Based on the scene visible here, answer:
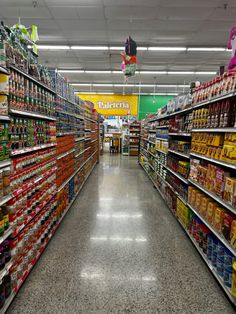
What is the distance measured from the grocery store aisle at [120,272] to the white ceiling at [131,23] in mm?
5472

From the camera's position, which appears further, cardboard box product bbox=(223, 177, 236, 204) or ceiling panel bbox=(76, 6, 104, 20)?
ceiling panel bbox=(76, 6, 104, 20)

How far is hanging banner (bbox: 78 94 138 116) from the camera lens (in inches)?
687

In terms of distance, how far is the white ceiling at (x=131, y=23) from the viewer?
6.19 metres

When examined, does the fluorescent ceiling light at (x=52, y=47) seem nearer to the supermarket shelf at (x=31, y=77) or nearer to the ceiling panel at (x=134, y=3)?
the ceiling panel at (x=134, y=3)

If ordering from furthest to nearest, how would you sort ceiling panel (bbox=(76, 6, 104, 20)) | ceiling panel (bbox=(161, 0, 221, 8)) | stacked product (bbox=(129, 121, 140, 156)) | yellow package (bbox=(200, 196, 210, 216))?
stacked product (bbox=(129, 121, 140, 156)), ceiling panel (bbox=(76, 6, 104, 20)), ceiling panel (bbox=(161, 0, 221, 8)), yellow package (bbox=(200, 196, 210, 216))

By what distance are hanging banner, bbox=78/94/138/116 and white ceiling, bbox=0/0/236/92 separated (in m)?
6.39

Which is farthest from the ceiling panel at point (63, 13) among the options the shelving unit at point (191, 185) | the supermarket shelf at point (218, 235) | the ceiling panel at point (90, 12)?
the supermarket shelf at point (218, 235)

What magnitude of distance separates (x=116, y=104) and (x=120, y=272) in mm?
15691

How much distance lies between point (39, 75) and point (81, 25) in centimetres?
559

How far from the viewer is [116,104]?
17516mm

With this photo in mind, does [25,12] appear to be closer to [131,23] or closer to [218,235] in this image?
[131,23]

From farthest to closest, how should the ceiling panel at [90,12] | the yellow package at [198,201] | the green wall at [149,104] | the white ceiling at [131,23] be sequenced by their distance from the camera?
the green wall at [149,104]
the ceiling panel at [90,12]
the white ceiling at [131,23]
the yellow package at [198,201]

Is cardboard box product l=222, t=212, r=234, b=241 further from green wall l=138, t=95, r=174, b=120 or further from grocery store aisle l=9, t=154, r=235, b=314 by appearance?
green wall l=138, t=95, r=174, b=120

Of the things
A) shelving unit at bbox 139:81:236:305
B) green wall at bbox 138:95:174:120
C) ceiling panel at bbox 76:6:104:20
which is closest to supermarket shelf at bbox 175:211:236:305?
shelving unit at bbox 139:81:236:305
